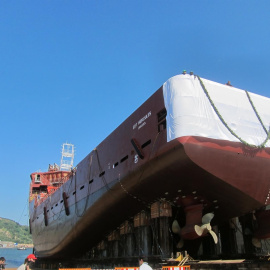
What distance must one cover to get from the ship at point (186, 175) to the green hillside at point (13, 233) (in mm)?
166508

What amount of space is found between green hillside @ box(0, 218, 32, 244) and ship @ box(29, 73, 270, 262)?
166508 millimetres

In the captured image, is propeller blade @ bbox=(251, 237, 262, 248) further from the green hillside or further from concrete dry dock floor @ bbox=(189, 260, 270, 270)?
the green hillside

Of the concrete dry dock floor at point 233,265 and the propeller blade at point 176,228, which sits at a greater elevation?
the propeller blade at point 176,228

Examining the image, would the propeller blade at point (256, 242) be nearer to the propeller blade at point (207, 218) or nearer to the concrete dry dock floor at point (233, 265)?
the propeller blade at point (207, 218)

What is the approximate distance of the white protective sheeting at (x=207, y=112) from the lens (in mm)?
7562

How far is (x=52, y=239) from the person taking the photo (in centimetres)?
1650

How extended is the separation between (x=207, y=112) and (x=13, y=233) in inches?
7416

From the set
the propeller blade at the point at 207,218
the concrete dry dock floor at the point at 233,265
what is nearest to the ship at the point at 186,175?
the propeller blade at the point at 207,218

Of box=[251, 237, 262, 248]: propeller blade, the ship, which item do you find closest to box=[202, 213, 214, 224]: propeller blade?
A: the ship

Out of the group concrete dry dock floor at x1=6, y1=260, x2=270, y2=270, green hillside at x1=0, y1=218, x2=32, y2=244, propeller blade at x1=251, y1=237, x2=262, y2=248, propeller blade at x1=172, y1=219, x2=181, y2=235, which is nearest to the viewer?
concrete dry dock floor at x1=6, y1=260, x2=270, y2=270

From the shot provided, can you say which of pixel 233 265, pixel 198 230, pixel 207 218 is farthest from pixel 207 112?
pixel 233 265

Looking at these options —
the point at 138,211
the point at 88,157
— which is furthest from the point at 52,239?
the point at 138,211

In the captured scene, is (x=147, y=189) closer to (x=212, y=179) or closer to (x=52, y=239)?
(x=212, y=179)

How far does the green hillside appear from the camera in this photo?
161 meters
